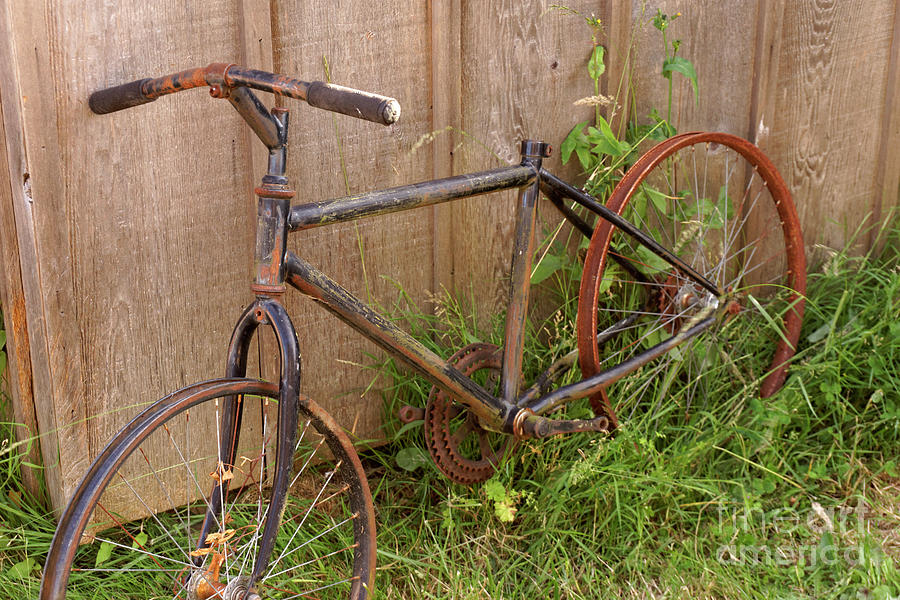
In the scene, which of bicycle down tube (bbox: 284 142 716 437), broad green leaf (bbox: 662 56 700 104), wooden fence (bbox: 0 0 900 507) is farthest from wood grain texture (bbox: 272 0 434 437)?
broad green leaf (bbox: 662 56 700 104)

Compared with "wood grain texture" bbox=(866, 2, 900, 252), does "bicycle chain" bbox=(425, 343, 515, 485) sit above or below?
below

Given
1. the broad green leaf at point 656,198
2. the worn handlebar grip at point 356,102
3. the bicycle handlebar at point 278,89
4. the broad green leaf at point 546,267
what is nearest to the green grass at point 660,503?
the broad green leaf at point 546,267

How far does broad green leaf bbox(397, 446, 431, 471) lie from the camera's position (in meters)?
2.49

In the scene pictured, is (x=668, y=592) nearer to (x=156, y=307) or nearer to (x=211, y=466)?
(x=211, y=466)

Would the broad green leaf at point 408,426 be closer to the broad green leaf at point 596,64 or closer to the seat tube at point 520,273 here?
the seat tube at point 520,273

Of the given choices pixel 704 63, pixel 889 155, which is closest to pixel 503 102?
pixel 704 63

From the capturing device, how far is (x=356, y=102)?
150 cm

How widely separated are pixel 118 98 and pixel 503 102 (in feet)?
3.71

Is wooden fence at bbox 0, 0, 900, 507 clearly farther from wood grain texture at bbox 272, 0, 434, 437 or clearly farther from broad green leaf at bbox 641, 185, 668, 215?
broad green leaf at bbox 641, 185, 668, 215

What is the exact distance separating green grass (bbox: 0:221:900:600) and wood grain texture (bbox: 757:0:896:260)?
519mm

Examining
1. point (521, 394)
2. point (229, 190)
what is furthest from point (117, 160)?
point (521, 394)

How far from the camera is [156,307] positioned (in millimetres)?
2188

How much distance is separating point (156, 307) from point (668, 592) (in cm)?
149

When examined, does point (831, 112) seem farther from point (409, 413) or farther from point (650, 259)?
point (409, 413)
